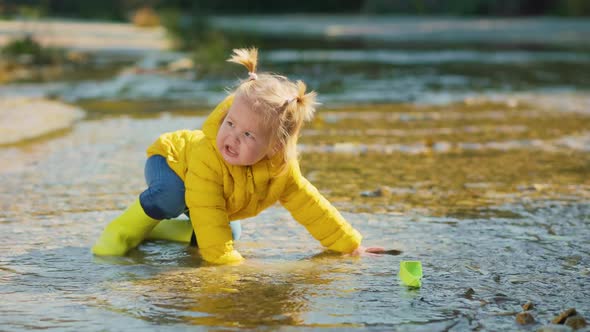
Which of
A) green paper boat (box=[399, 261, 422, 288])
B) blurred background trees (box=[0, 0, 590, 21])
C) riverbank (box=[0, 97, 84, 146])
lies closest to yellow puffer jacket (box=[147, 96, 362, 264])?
green paper boat (box=[399, 261, 422, 288])

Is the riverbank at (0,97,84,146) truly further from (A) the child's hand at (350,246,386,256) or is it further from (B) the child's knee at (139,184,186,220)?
(A) the child's hand at (350,246,386,256)

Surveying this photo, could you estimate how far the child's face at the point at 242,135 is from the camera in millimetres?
3348

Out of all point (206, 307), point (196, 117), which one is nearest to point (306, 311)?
point (206, 307)

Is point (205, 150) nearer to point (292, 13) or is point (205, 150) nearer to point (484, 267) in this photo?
point (484, 267)

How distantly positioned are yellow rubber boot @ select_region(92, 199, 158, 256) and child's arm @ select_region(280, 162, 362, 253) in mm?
546

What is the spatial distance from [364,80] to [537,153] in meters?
4.91

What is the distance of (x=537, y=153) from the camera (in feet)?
18.8

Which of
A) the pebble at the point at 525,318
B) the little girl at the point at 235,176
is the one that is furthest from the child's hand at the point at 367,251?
the pebble at the point at 525,318

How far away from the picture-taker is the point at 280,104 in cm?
333

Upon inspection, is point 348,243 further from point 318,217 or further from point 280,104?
point 280,104

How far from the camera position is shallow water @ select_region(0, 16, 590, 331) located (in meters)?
2.87

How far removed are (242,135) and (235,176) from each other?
201 millimetres

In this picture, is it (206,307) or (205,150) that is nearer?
(206,307)

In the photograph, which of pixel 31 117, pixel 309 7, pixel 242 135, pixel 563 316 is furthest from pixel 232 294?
pixel 309 7
